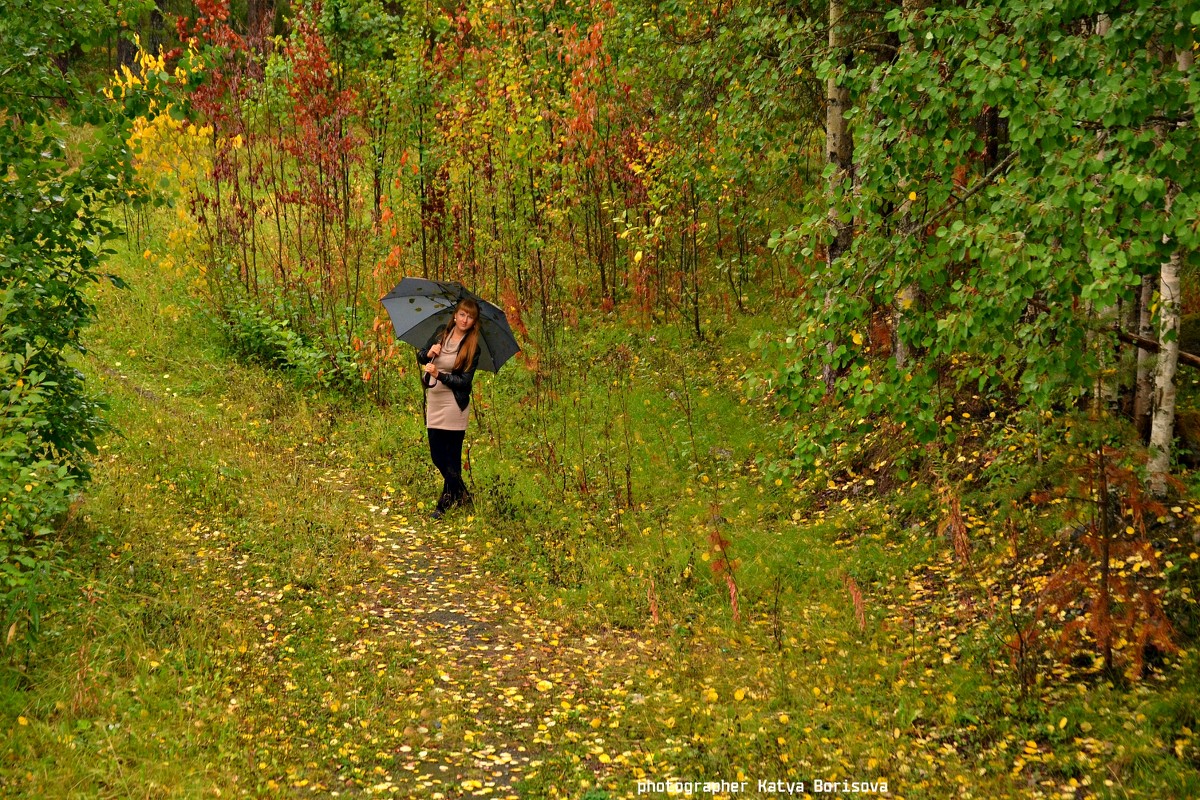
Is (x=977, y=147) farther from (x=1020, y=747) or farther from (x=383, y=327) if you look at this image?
(x=383, y=327)

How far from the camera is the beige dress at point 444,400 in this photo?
9.18m

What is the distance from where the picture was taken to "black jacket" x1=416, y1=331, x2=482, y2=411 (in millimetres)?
9117

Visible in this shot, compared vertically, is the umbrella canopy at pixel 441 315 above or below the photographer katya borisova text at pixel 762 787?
above

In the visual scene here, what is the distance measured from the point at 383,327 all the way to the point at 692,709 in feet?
26.0

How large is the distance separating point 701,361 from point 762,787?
26.1 feet

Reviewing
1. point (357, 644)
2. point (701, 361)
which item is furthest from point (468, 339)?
point (701, 361)

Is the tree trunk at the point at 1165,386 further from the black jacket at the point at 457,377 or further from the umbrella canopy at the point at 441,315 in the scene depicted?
the black jacket at the point at 457,377

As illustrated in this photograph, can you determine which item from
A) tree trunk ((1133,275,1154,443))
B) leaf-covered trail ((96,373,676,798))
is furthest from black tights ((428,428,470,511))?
tree trunk ((1133,275,1154,443))

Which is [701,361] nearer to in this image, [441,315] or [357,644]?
[441,315]

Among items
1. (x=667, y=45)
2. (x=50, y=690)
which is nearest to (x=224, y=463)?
(x=50, y=690)

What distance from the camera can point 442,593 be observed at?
7.86m

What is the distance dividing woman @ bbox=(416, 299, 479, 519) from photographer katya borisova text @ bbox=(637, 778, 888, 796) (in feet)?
15.9

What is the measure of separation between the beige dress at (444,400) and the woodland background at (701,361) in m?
0.92

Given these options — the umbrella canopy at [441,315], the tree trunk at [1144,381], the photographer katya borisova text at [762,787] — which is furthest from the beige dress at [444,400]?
the tree trunk at [1144,381]
